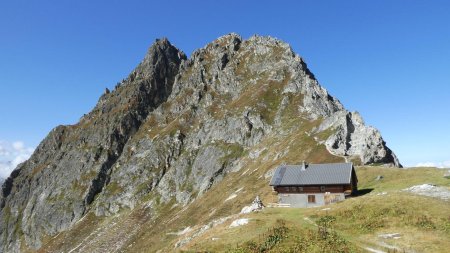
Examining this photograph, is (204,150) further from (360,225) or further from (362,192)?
(360,225)

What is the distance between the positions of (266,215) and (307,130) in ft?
241

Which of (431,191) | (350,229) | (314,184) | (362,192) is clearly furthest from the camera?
(362,192)

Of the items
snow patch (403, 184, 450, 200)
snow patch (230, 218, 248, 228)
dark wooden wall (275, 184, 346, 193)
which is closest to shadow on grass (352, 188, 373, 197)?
dark wooden wall (275, 184, 346, 193)

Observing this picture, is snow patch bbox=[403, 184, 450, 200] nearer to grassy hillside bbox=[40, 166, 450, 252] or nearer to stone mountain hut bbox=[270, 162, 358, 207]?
grassy hillside bbox=[40, 166, 450, 252]

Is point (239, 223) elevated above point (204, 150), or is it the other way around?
point (204, 150)

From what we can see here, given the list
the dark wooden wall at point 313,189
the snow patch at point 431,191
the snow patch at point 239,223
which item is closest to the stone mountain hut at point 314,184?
the dark wooden wall at point 313,189

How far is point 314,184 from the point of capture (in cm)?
6388

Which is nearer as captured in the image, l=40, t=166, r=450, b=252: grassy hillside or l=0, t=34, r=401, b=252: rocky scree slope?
l=40, t=166, r=450, b=252: grassy hillside

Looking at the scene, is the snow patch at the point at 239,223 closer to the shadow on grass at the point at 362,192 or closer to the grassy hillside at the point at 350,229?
the grassy hillside at the point at 350,229

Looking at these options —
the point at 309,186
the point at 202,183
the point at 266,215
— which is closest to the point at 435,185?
the point at 309,186

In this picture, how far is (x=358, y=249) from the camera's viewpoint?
37438 mm

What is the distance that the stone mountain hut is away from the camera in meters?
62.8

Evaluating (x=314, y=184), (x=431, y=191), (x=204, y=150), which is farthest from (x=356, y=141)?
(x=204, y=150)

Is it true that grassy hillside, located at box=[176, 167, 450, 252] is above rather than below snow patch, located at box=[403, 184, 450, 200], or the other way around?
below
